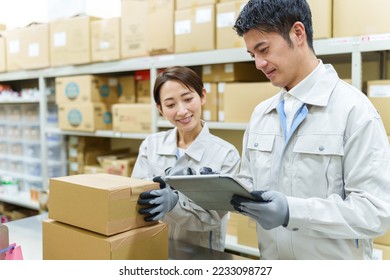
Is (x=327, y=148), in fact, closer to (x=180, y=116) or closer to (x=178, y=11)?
(x=180, y=116)

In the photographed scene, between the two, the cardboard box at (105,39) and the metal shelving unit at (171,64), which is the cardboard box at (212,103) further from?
the cardboard box at (105,39)

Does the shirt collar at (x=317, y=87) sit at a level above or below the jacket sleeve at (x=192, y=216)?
above

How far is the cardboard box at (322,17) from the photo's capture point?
6.17 ft

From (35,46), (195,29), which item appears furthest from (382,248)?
(35,46)

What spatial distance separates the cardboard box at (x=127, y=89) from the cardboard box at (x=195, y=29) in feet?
2.06

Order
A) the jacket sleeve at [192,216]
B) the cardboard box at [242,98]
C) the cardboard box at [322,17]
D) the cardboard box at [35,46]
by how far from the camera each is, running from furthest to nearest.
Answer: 1. the cardboard box at [35,46]
2. the cardboard box at [242,98]
3. the cardboard box at [322,17]
4. the jacket sleeve at [192,216]

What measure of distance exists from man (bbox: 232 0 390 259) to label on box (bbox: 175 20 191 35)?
1243 millimetres

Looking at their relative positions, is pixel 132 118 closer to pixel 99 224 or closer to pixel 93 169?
pixel 93 169

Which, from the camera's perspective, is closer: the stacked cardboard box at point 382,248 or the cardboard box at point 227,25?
the stacked cardboard box at point 382,248

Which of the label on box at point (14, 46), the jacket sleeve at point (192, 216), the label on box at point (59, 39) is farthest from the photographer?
the label on box at point (14, 46)

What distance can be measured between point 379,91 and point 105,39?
1.86 m

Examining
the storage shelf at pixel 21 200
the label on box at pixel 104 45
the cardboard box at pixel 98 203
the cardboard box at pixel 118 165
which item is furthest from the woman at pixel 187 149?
the storage shelf at pixel 21 200

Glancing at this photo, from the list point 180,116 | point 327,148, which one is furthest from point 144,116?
point 327,148

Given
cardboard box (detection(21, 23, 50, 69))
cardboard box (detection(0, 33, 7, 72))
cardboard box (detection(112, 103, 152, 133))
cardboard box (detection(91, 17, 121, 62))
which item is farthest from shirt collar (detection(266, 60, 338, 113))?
cardboard box (detection(0, 33, 7, 72))
